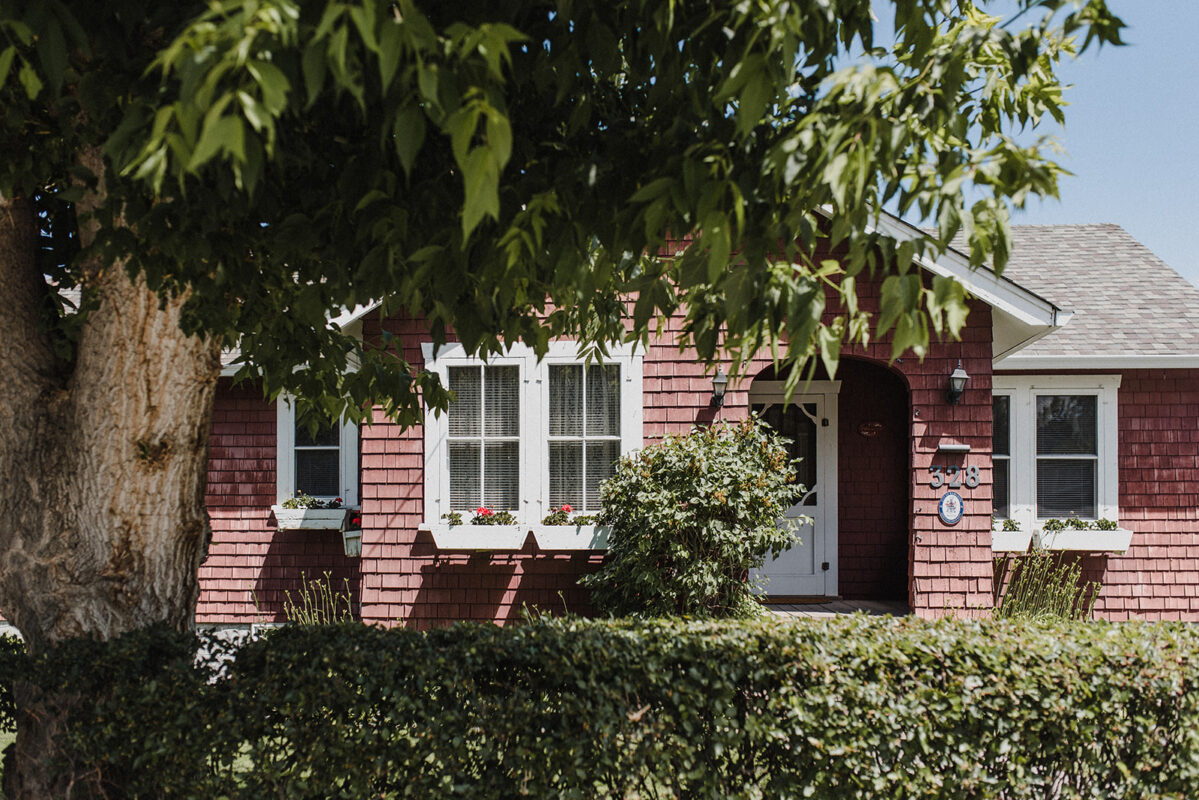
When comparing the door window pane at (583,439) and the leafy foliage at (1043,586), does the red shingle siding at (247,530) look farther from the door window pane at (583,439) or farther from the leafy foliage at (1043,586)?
the leafy foliage at (1043,586)

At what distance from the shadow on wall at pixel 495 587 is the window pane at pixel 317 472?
75.0 inches

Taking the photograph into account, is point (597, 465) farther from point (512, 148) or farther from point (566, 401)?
point (512, 148)

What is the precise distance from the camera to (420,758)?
2.62 m

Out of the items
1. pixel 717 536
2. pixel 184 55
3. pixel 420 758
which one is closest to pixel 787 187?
pixel 184 55

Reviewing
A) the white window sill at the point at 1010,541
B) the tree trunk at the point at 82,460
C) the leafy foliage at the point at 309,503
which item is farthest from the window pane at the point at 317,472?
the white window sill at the point at 1010,541

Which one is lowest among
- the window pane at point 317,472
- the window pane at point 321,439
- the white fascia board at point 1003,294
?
the window pane at point 317,472

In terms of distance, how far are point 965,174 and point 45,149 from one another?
110 inches

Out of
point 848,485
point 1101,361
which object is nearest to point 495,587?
point 848,485

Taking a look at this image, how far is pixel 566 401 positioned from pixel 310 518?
304 centimetres

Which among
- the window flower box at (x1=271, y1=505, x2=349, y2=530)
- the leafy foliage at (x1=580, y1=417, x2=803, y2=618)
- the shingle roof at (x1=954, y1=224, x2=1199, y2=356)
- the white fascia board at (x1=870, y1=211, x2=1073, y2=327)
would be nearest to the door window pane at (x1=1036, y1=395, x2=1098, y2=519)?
the shingle roof at (x1=954, y1=224, x2=1199, y2=356)

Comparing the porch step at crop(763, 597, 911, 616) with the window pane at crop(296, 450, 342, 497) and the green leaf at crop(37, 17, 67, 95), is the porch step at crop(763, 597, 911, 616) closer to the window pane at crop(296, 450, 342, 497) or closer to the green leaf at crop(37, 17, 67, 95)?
the window pane at crop(296, 450, 342, 497)

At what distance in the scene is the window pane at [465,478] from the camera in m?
6.70

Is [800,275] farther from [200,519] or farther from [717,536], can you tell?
[717,536]

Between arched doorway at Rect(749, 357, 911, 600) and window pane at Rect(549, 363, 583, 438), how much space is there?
2375mm
